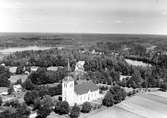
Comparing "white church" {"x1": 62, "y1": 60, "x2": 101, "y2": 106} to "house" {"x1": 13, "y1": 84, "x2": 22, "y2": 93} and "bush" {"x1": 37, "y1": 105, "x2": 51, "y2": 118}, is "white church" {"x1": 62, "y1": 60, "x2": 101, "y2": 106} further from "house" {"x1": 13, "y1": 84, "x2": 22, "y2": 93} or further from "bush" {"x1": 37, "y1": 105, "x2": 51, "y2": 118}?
"house" {"x1": 13, "y1": 84, "x2": 22, "y2": 93}

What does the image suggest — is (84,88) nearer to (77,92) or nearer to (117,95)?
(77,92)

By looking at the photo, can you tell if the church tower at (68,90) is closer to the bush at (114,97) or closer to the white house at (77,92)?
the white house at (77,92)

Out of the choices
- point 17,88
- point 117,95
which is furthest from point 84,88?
point 17,88

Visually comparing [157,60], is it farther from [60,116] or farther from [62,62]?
[60,116]

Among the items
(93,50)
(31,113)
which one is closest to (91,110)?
(31,113)

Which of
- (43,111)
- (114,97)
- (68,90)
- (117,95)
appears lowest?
(114,97)

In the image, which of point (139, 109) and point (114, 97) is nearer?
point (139, 109)
